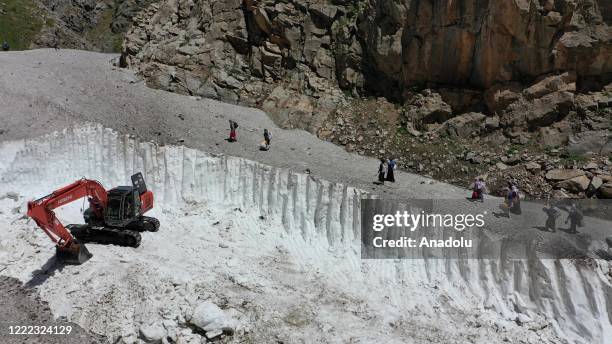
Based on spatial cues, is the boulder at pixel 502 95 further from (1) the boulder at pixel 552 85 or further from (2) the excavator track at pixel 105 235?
(2) the excavator track at pixel 105 235

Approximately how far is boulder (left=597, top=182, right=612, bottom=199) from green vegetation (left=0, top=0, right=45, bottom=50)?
141ft

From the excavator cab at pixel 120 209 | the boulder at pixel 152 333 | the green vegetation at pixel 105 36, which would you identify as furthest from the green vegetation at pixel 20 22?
the boulder at pixel 152 333

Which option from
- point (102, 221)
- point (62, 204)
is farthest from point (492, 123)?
point (62, 204)

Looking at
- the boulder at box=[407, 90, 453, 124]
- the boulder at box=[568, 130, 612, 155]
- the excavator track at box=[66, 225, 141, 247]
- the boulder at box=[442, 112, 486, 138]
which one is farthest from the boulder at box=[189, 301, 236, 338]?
the boulder at box=[568, 130, 612, 155]

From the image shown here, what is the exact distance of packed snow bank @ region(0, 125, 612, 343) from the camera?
1305cm

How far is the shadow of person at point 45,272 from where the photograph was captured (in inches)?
559

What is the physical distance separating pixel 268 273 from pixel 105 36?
38.0 meters

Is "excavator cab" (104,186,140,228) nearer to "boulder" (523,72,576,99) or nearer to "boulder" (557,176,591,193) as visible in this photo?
"boulder" (557,176,591,193)

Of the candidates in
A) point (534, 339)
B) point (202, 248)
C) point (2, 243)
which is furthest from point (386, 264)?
point (2, 243)

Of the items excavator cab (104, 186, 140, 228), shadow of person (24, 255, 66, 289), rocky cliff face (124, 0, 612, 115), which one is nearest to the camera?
shadow of person (24, 255, 66, 289)

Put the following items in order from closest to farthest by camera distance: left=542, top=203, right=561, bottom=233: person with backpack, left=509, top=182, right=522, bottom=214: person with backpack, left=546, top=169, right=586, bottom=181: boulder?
left=542, top=203, right=561, bottom=233: person with backpack
left=509, top=182, right=522, bottom=214: person with backpack
left=546, top=169, right=586, bottom=181: boulder

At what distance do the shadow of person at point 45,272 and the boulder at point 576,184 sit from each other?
18.6 m

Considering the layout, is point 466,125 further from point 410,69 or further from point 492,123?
point 410,69

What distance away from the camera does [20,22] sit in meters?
42.2
